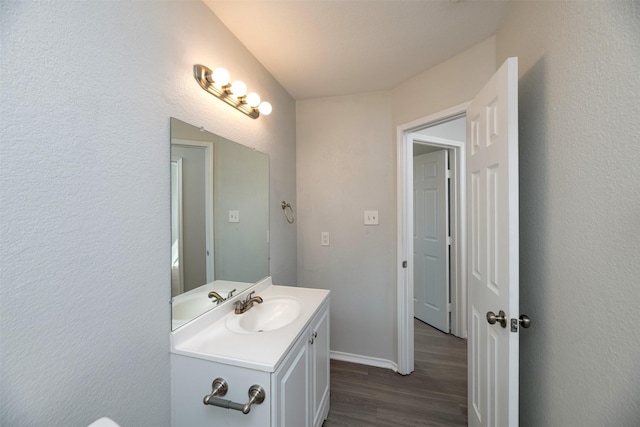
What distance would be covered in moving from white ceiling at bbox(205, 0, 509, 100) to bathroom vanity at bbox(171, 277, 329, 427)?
4.98 ft

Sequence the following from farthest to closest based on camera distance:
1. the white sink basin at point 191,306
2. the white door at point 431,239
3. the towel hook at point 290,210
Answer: the white door at point 431,239
the towel hook at point 290,210
the white sink basin at point 191,306

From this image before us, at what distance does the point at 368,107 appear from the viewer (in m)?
2.12

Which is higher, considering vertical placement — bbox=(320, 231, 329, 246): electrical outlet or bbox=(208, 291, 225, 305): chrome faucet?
bbox=(320, 231, 329, 246): electrical outlet

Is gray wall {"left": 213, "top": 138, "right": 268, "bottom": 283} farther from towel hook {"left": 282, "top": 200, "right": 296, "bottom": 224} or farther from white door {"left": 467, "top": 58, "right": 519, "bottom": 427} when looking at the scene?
white door {"left": 467, "top": 58, "right": 519, "bottom": 427}

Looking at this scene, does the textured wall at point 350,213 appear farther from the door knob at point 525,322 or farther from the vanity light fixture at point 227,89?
the door knob at point 525,322

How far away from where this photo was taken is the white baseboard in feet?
6.87

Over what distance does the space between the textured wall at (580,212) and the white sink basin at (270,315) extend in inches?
42.5

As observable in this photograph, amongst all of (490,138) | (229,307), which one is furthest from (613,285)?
(229,307)

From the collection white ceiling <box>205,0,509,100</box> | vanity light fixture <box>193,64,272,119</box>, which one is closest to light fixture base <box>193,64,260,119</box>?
→ vanity light fixture <box>193,64,272,119</box>

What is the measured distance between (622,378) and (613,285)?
225mm

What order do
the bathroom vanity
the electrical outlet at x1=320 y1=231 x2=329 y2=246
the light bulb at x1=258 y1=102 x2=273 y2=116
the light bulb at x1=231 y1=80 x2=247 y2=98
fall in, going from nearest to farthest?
the bathroom vanity
the light bulb at x1=231 y1=80 x2=247 y2=98
the light bulb at x1=258 y1=102 x2=273 y2=116
the electrical outlet at x1=320 y1=231 x2=329 y2=246

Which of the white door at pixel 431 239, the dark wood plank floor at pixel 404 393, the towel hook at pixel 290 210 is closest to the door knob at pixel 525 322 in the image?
the dark wood plank floor at pixel 404 393

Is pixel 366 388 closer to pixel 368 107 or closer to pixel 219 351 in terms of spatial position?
pixel 219 351

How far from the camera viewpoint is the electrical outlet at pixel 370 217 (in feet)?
6.93
